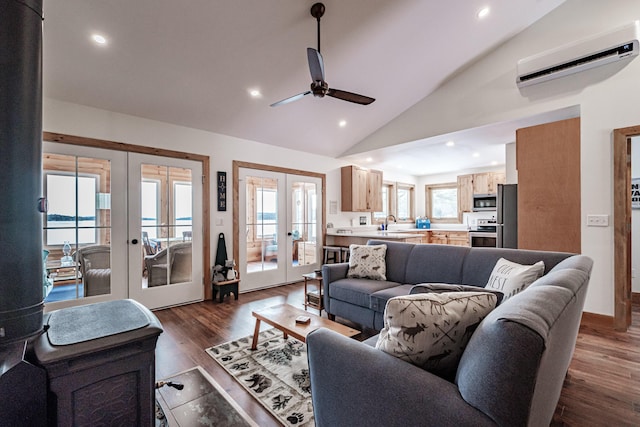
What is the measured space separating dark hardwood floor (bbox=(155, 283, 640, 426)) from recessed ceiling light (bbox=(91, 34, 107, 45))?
9.07 feet

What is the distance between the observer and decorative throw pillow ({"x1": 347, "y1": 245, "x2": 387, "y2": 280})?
3.25m

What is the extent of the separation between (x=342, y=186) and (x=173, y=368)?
4.53 m

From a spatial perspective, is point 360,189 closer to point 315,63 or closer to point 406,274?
point 406,274

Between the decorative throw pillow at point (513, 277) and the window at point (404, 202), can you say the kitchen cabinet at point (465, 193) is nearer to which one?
the window at point (404, 202)

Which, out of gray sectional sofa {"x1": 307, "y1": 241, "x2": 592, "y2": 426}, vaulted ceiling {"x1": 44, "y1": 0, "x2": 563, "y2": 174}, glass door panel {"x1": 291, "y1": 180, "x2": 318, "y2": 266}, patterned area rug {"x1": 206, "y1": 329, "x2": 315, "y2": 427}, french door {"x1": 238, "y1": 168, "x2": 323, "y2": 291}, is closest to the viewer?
gray sectional sofa {"x1": 307, "y1": 241, "x2": 592, "y2": 426}

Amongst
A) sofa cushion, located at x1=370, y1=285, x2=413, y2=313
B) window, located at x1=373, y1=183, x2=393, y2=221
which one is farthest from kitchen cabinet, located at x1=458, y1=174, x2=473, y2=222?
sofa cushion, located at x1=370, y1=285, x2=413, y2=313

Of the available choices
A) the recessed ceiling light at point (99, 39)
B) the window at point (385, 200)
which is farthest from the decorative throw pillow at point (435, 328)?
the window at point (385, 200)

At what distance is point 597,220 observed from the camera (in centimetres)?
313

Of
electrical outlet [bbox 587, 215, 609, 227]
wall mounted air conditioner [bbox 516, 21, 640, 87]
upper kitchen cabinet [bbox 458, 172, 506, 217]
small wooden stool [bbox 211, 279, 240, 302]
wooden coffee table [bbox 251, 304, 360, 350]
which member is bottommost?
small wooden stool [bbox 211, 279, 240, 302]

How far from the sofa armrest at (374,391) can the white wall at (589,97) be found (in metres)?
3.41

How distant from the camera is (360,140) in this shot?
546 centimetres

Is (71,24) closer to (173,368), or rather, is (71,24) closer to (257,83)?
(257,83)

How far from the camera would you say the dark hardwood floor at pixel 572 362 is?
176 centimetres

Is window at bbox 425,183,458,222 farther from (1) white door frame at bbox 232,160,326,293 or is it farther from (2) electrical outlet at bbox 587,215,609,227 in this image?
(2) electrical outlet at bbox 587,215,609,227
